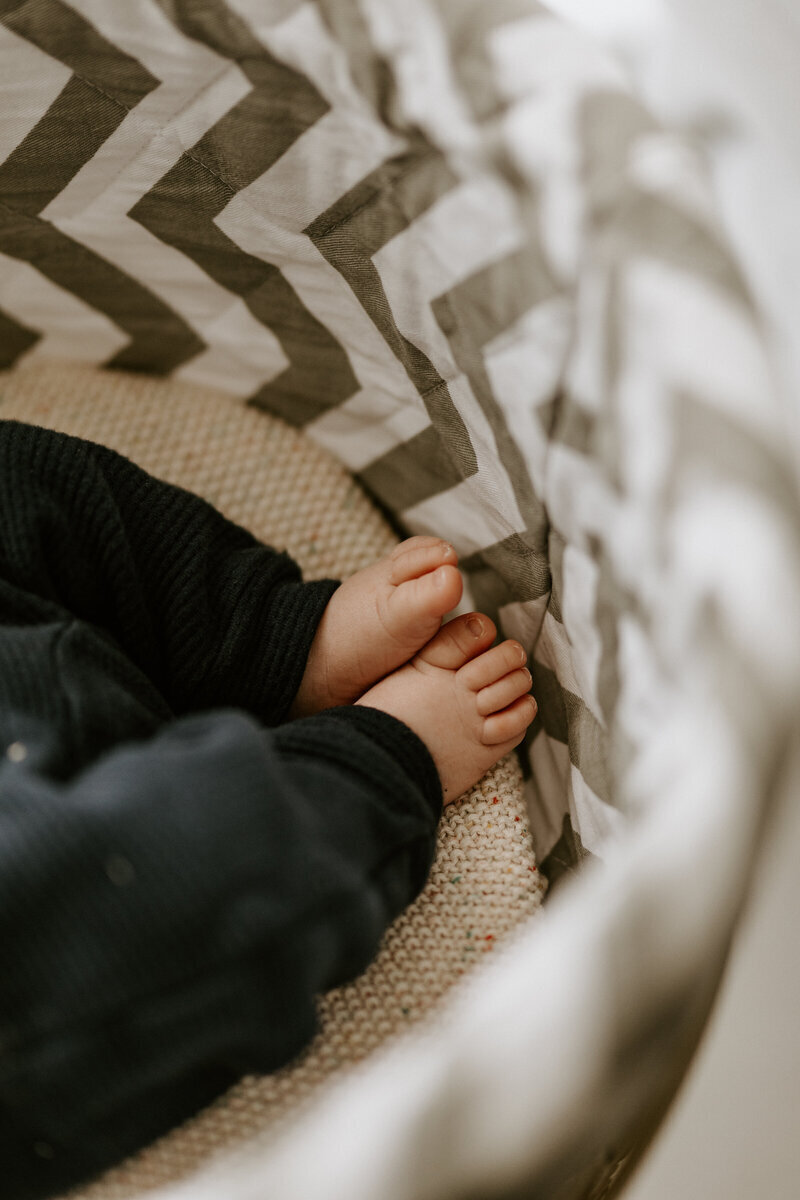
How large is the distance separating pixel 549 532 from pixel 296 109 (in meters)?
0.23

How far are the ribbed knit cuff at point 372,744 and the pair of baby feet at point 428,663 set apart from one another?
17 mm

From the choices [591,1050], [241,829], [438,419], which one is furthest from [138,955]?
[438,419]

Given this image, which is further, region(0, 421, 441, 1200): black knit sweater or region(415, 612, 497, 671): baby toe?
region(415, 612, 497, 671): baby toe

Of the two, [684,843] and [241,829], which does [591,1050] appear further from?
[241,829]

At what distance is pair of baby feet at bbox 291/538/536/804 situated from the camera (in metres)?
0.52

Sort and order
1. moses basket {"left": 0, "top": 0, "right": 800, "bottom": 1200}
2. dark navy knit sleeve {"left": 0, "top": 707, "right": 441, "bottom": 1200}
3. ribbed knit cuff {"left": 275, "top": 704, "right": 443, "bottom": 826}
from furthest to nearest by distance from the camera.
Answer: ribbed knit cuff {"left": 275, "top": 704, "right": 443, "bottom": 826}
dark navy knit sleeve {"left": 0, "top": 707, "right": 441, "bottom": 1200}
moses basket {"left": 0, "top": 0, "right": 800, "bottom": 1200}

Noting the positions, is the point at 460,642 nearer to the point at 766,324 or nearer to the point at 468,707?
the point at 468,707

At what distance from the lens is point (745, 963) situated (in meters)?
0.49

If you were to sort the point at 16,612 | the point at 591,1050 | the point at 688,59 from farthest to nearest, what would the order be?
the point at 16,612
the point at 688,59
the point at 591,1050

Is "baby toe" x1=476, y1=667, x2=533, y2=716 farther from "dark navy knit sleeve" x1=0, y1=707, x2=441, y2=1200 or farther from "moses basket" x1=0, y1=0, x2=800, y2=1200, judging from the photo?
"dark navy knit sleeve" x1=0, y1=707, x2=441, y2=1200

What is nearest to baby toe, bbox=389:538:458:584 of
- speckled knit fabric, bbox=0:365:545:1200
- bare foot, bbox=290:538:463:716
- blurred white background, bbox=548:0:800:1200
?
bare foot, bbox=290:538:463:716

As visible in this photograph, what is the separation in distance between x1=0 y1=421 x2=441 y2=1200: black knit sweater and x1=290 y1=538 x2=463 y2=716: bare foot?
2.1 inches

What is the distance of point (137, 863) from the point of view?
37 centimetres

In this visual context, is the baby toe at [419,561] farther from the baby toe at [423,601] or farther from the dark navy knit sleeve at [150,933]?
the dark navy knit sleeve at [150,933]
